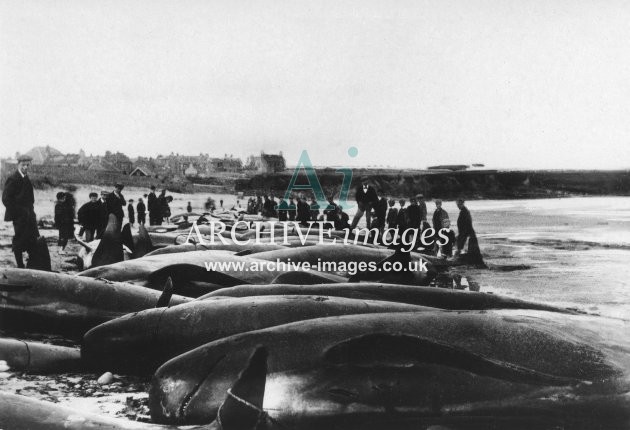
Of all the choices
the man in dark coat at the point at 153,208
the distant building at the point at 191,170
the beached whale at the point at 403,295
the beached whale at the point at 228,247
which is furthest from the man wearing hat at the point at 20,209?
the distant building at the point at 191,170

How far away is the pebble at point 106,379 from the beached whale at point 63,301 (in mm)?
988

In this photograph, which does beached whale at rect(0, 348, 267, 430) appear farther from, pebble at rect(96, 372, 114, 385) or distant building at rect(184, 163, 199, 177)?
distant building at rect(184, 163, 199, 177)

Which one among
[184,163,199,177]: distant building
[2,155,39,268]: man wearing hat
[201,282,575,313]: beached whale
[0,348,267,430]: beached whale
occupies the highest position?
[184,163,199,177]: distant building

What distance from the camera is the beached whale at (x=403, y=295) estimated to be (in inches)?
203

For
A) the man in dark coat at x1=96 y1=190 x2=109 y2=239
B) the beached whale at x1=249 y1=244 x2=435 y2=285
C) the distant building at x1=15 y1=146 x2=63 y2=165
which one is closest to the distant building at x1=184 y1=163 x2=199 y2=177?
the distant building at x1=15 y1=146 x2=63 y2=165

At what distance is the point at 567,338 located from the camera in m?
3.63

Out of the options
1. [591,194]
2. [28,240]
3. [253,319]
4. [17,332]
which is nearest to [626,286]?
[253,319]

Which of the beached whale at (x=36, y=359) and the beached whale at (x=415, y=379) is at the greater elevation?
the beached whale at (x=415, y=379)

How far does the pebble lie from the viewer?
449cm

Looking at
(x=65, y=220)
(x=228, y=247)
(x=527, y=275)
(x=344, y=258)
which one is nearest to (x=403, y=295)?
(x=344, y=258)

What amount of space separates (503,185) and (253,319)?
64.3m

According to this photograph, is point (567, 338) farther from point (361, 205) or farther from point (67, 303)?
point (361, 205)

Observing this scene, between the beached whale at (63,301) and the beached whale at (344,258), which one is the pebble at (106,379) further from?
the beached whale at (344,258)

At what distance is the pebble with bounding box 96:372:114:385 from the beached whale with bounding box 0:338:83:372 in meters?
0.33
